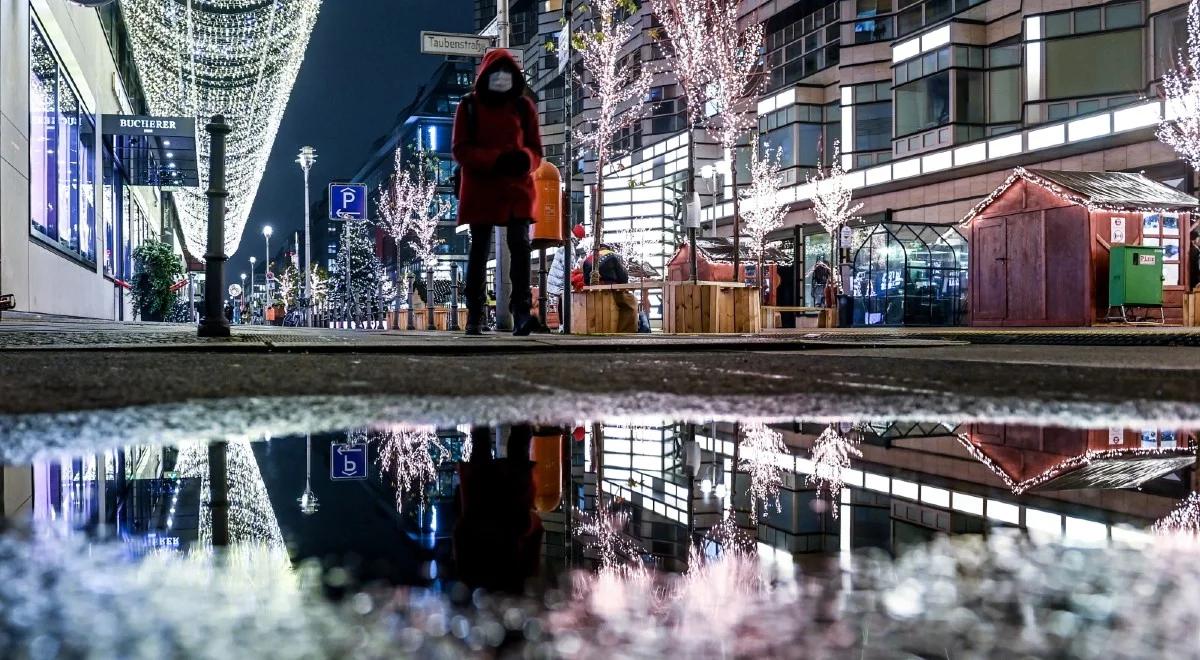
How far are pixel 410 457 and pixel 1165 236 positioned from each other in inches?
817

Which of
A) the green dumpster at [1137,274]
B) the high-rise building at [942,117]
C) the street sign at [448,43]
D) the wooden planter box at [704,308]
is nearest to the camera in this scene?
the street sign at [448,43]

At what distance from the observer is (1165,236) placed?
18.7m

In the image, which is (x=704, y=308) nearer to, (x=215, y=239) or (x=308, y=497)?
(x=215, y=239)

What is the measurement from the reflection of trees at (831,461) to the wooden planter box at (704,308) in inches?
435

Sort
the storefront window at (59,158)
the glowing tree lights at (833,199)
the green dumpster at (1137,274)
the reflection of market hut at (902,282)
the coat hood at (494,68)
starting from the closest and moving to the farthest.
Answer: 1. the coat hood at (494,68)
2. the storefront window at (59,158)
3. the green dumpster at (1137,274)
4. the reflection of market hut at (902,282)
5. the glowing tree lights at (833,199)

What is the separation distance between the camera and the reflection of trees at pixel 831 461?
3.86 feet

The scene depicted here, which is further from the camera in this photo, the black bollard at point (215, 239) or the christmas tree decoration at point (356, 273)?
the christmas tree decoration at point (356, 273)

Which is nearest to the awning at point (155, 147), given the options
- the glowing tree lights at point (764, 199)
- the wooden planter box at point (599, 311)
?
the wooden planter box at point (599, 311)

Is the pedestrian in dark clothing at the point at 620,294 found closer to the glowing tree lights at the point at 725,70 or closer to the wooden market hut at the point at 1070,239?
the wooden market hut at the point at 1070,239

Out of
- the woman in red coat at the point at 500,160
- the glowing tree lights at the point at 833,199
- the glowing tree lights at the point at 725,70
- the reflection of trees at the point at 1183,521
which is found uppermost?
the glowing tree lights at the point at 725,70

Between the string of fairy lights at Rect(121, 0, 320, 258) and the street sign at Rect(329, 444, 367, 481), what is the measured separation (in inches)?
653

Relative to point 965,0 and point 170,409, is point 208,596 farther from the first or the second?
point 965,0

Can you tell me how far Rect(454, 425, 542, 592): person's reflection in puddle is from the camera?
72 centimetres

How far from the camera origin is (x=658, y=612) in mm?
612
